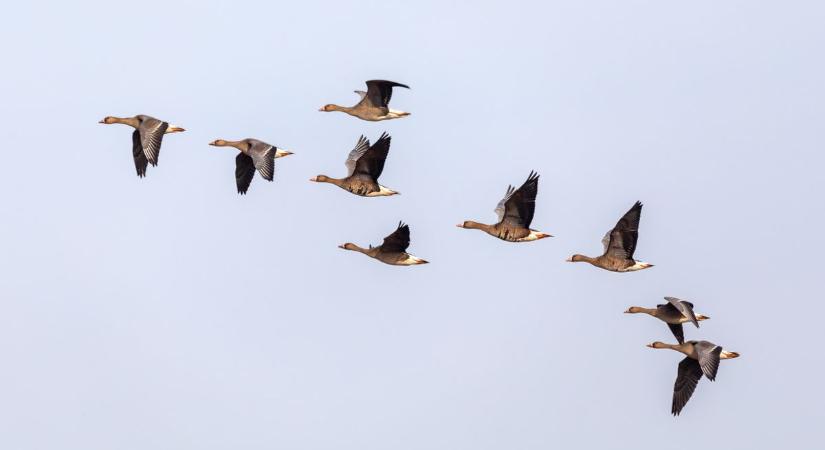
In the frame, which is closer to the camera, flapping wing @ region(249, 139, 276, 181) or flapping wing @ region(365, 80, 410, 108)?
flapping wing @ region(249, 139, 276, 181)

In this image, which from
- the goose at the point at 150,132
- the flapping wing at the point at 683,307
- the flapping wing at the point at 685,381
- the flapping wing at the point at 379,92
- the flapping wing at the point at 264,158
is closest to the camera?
the flapping wing at the point at 683,307

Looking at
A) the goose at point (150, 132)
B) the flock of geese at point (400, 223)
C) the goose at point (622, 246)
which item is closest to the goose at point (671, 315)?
the flock of geese at point (400, 223)

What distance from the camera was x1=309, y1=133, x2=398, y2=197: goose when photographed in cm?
4738

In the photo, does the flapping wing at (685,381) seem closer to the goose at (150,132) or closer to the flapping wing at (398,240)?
the flapping wing at (398,240)

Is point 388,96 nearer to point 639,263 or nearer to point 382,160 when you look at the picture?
point 382,160

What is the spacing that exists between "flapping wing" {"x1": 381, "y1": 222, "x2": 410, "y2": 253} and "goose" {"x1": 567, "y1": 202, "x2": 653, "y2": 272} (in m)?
5.33

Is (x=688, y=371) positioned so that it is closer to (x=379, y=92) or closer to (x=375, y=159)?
(x=375, y=159)

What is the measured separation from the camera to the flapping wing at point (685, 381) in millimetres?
47812

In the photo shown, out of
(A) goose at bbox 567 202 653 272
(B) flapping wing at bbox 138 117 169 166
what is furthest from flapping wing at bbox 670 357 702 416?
(B) flapping wing at bbox 138 117 169 166

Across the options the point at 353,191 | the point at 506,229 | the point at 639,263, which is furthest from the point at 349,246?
the point at 639,263

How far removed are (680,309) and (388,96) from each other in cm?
1068

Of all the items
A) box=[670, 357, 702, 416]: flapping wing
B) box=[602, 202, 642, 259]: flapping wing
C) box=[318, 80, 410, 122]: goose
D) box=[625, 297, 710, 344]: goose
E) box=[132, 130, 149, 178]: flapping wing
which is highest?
box=[318, 80, 410, 122]: goose

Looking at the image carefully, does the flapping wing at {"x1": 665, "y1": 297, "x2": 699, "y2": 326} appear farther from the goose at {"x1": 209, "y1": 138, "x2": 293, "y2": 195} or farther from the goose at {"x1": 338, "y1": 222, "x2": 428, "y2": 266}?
the goose at {"x1": 209, "y1": 138, "x2": 293, "y2": 195}

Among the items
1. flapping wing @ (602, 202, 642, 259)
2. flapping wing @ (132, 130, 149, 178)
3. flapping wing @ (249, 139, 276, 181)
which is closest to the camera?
flapping wing @ (602, 202, 642, 259)
